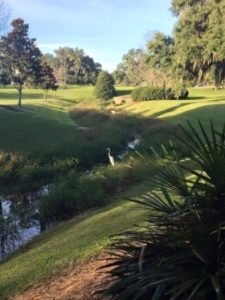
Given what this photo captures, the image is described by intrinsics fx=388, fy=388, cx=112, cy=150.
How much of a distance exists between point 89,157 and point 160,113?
15.6 metres

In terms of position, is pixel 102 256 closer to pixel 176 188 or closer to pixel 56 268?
pixel 56 268

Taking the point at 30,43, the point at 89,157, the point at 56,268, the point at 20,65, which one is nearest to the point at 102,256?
the point at 56,268

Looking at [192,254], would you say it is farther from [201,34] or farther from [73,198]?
[201,34]

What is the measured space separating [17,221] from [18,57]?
99.6ft

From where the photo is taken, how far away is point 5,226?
9.30 meters

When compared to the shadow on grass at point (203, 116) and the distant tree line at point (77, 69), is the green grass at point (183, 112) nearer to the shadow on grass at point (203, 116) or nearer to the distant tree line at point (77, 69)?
the shadow on grass at point (203, 116)

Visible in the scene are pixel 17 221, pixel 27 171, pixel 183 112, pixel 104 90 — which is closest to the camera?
pixel 17 221

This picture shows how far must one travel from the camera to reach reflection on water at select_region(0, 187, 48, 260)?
8773 mm

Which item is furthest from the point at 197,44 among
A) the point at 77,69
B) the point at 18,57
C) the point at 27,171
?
the point at 77,69

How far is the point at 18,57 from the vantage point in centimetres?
3794

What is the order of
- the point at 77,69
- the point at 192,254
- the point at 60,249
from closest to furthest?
the point at 192,254, the point at 60,249, the point at 77,69

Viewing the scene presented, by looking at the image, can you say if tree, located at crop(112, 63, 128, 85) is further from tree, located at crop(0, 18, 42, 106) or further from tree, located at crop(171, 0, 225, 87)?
tree, located at crop(171, 0, 225, 87)

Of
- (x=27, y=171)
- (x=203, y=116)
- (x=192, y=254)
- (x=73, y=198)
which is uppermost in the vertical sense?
(x=192, y=254)

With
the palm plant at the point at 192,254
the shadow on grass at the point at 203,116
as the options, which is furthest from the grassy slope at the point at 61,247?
the shadow on grass at the point at 203,116
